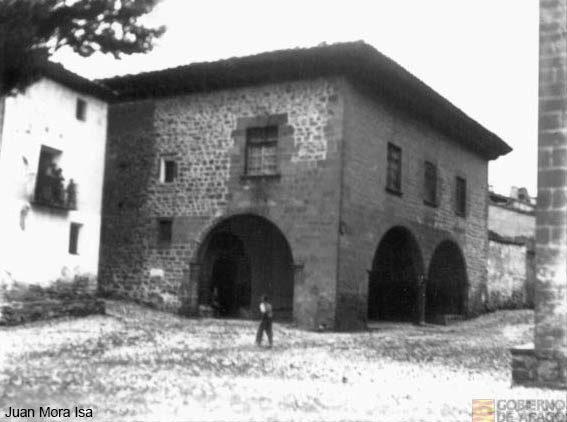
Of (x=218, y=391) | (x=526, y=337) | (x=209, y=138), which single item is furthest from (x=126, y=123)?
(x=218, y=391)

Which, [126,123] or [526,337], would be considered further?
[126,123]

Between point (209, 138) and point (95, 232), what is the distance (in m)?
3.58

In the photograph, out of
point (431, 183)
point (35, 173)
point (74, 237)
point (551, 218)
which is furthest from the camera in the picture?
point (431, 183)

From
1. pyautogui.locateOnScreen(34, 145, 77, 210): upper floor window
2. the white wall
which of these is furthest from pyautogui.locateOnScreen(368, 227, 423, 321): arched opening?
pyautogui.locateOnScreen(34, 145, 77, 210): upper floor window

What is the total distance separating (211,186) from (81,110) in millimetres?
3535

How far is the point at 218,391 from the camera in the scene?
29.7ft

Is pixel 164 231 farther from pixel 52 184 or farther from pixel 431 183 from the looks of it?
pixel 431 183

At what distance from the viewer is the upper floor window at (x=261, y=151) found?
62.2 ft

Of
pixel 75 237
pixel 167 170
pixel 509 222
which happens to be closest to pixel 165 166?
pixel 167 170

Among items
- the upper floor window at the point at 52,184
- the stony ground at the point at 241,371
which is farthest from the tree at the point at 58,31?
the upper floor window at the point at 52,184

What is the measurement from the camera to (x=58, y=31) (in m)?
7.98

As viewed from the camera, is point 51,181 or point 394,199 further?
point 394,199

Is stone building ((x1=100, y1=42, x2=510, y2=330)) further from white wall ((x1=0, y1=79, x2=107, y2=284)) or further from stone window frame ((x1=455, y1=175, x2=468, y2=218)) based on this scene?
white wall ((x1=0, y1=79, x2=107, y2=284))

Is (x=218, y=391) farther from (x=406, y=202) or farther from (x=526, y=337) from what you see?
(x=406, y=202)
